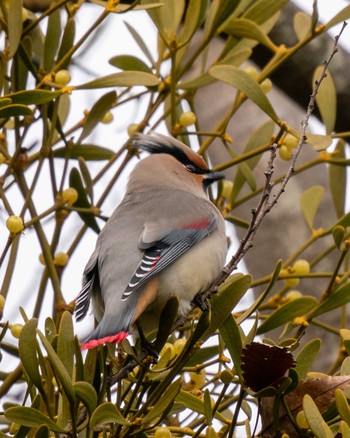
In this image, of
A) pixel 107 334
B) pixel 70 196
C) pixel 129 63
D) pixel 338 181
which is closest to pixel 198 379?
pixel 107 334

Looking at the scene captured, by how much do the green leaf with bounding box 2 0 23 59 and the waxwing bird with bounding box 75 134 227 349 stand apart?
470mm

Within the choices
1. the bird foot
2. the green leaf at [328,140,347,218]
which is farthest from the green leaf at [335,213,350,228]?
the bird foot

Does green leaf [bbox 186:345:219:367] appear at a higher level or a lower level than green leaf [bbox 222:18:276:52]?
lower

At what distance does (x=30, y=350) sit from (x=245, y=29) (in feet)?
3.50

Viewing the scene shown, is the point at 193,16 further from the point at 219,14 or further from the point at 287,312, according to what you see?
the point at 287,312

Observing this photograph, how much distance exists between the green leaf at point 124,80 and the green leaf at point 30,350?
73 centimetres

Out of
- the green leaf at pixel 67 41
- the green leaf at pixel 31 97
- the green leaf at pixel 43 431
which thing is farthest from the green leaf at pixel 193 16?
the green leaf at pixel 43 431

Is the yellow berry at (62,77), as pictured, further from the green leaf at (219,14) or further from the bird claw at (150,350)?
the bird claw at (150,350)

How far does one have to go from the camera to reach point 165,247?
248cm

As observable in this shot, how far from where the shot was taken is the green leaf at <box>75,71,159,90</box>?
2260mm

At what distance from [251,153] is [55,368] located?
1.00m

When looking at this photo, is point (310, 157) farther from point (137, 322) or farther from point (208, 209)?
point (137, 322)

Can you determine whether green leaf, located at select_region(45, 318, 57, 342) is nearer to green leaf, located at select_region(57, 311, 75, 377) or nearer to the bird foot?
green leaf, located at select_region(57, 311, 75, 377)

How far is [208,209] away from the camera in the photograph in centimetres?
276
